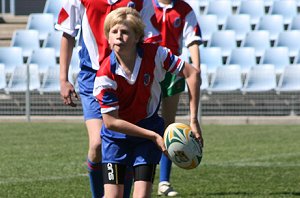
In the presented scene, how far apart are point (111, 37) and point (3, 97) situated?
13.8 meters

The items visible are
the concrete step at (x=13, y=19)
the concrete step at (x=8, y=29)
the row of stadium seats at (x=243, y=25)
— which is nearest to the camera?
the row of stadium seats at (x=243, y=25)

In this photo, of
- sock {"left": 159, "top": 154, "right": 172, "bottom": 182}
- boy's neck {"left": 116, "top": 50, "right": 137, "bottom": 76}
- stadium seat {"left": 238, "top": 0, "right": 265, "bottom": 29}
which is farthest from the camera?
stadium seat {"left": 238, "top": 0, "right": 265, "bottom": 29}

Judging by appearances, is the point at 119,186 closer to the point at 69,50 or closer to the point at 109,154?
the point at 109,154

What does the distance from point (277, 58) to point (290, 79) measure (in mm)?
1305

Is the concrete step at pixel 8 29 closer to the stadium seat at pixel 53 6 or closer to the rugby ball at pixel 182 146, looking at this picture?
the stadium seat at pixel 53 6

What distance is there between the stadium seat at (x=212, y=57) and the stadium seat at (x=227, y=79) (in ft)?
2.66

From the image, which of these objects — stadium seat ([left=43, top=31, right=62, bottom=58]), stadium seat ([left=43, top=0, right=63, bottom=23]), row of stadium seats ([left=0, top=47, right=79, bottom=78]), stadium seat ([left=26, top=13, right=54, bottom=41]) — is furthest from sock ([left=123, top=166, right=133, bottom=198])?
stadium seat ([left=43, top=0, right=63, bottom=23])

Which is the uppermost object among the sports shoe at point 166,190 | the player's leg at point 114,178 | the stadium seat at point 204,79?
the player's leg at point 114,178

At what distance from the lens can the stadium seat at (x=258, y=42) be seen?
2092 centimetres

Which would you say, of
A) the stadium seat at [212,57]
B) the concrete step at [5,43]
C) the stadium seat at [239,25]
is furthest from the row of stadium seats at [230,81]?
the concrete step at [5,43]

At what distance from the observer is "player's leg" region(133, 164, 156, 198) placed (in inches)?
241

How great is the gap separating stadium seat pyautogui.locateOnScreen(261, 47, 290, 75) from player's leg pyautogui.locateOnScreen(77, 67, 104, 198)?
13072mm

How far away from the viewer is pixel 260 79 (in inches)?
753

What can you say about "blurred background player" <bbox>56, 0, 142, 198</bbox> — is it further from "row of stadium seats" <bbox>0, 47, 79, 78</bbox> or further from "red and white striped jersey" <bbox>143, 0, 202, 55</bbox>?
"row of stadium seats" <bbox>0, 47, 79, 78</bbox>
